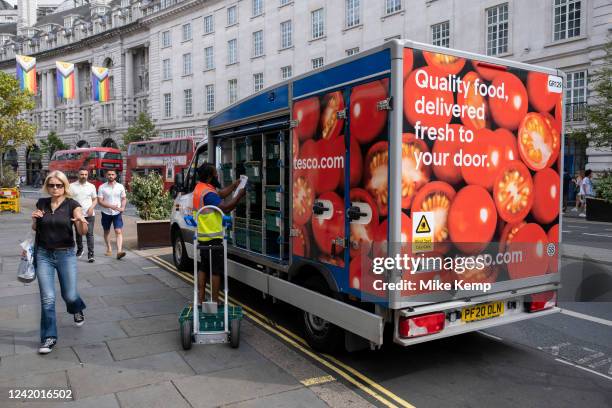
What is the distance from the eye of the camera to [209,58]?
44.9 metres

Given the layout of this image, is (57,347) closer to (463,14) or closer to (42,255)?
(42,255)

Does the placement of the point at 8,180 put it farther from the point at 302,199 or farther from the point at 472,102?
the point at 472,102

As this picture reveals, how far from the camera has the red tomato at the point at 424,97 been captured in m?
4.16

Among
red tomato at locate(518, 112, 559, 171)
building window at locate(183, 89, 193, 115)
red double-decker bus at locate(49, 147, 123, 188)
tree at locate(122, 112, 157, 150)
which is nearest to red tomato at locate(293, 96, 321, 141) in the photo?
red tomato at locate(518, 112, 559, 171)

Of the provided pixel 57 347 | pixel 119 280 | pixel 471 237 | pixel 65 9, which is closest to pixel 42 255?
pixel 57 347

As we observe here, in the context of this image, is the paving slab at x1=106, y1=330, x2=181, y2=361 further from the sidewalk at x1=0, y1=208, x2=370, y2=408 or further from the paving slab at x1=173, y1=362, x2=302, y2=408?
the paving slab at x1=173, y1=362, x2=302, y2=408

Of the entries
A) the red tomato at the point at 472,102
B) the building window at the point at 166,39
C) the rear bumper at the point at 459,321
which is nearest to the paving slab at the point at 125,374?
the rear bumper at the point at 459,321

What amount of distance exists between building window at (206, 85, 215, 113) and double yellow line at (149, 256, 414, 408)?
39.5 metres

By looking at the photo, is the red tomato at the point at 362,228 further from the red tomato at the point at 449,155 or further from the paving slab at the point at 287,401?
the paving slab at the point at 287,401

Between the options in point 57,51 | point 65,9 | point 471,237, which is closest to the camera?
point 471,237

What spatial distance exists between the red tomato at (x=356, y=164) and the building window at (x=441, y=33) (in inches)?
1011

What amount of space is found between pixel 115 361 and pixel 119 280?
157 inches

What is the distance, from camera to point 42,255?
5.28 m

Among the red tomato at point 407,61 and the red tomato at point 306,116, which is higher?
the red tomato at point 407,61
